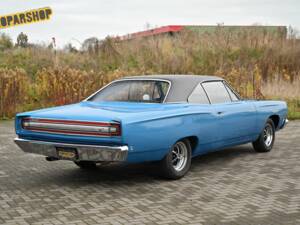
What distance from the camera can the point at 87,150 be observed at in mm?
6086

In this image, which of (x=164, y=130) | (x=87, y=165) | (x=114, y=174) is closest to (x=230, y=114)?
(x=164, y=130)

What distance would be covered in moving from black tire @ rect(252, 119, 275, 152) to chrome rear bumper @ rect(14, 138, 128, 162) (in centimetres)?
386

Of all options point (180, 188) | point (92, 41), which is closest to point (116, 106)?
point (180, 188)

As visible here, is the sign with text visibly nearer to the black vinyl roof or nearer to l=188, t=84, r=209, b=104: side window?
the black vinyl roof

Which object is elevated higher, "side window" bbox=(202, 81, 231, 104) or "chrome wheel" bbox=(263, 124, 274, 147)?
"side window" bbox=(202, 81, 231, 104)

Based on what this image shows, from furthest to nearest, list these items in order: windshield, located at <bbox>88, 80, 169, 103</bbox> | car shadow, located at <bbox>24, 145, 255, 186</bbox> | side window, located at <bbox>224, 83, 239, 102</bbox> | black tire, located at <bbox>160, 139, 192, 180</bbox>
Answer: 1. side window, located at <bbox>224, 83, 239, 102</bbox>
2. windshield, located at <bbox>88, 80, 169, 103</bbox>
3. car shadow, located at <bbox>24, 145, 255, 186</bbox>
4. black tire, located at <bbox>160, 139, 192, 180</bbox>

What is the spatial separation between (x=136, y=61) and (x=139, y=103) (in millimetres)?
18227

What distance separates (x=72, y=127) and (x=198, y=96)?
2.15 metres

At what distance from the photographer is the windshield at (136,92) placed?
7.26 m

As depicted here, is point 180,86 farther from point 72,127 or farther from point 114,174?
point 72,127

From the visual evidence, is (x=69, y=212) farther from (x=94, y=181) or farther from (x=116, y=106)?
(x=116, y=106)

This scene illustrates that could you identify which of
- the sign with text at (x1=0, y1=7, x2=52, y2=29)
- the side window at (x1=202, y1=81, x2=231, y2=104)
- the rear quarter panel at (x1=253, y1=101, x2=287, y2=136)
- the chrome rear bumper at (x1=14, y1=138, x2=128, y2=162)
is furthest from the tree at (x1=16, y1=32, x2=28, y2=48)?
the chrome rear bumper at (x1=14, y1=138, x2=128, y2=162)

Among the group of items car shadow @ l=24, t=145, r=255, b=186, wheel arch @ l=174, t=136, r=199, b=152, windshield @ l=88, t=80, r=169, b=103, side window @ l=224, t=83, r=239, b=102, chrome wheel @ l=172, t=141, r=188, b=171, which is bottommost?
car shadow @ l=24, t=145, r=255, b=186

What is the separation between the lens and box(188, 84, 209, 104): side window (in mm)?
7387
